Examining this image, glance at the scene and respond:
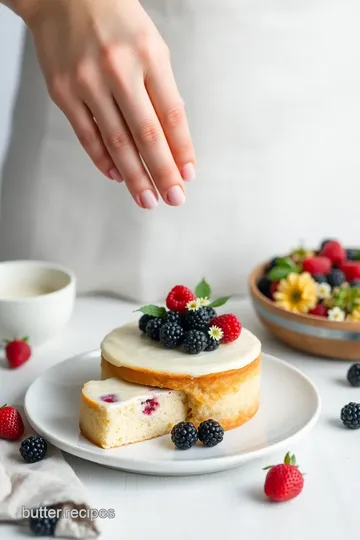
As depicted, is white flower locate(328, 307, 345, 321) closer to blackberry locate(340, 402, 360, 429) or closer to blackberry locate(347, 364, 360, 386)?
blackberry locate(347, 364, 360, 386)

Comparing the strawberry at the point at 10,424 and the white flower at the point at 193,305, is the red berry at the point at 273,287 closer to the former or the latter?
the white flower at the point at 193,305

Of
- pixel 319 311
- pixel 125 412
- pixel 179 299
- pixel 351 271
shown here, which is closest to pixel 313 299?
pixel 319 311

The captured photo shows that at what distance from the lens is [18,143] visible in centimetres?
198

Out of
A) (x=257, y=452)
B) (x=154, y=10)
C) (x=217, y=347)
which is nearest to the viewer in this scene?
(x=257, y=452)

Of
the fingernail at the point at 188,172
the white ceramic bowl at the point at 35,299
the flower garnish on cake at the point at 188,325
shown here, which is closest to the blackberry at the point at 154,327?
the flower garnish on cake at the point at 188,325

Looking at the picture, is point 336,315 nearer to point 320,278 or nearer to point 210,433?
point 320,278

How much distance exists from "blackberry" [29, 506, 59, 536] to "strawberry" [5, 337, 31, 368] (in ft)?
1.85

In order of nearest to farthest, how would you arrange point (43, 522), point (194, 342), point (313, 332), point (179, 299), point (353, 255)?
point (43, 522)
point (194, 342)
point (179, 299)
point (313, 332)
point (353, 255)

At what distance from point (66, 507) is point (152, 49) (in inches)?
25.5

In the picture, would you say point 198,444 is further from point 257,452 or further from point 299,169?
point 299,169

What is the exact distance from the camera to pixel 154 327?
146 cm

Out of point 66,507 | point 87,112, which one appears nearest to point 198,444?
point 66,507

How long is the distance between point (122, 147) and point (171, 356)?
0.33 metres

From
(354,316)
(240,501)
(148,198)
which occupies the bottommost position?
(240,501)
